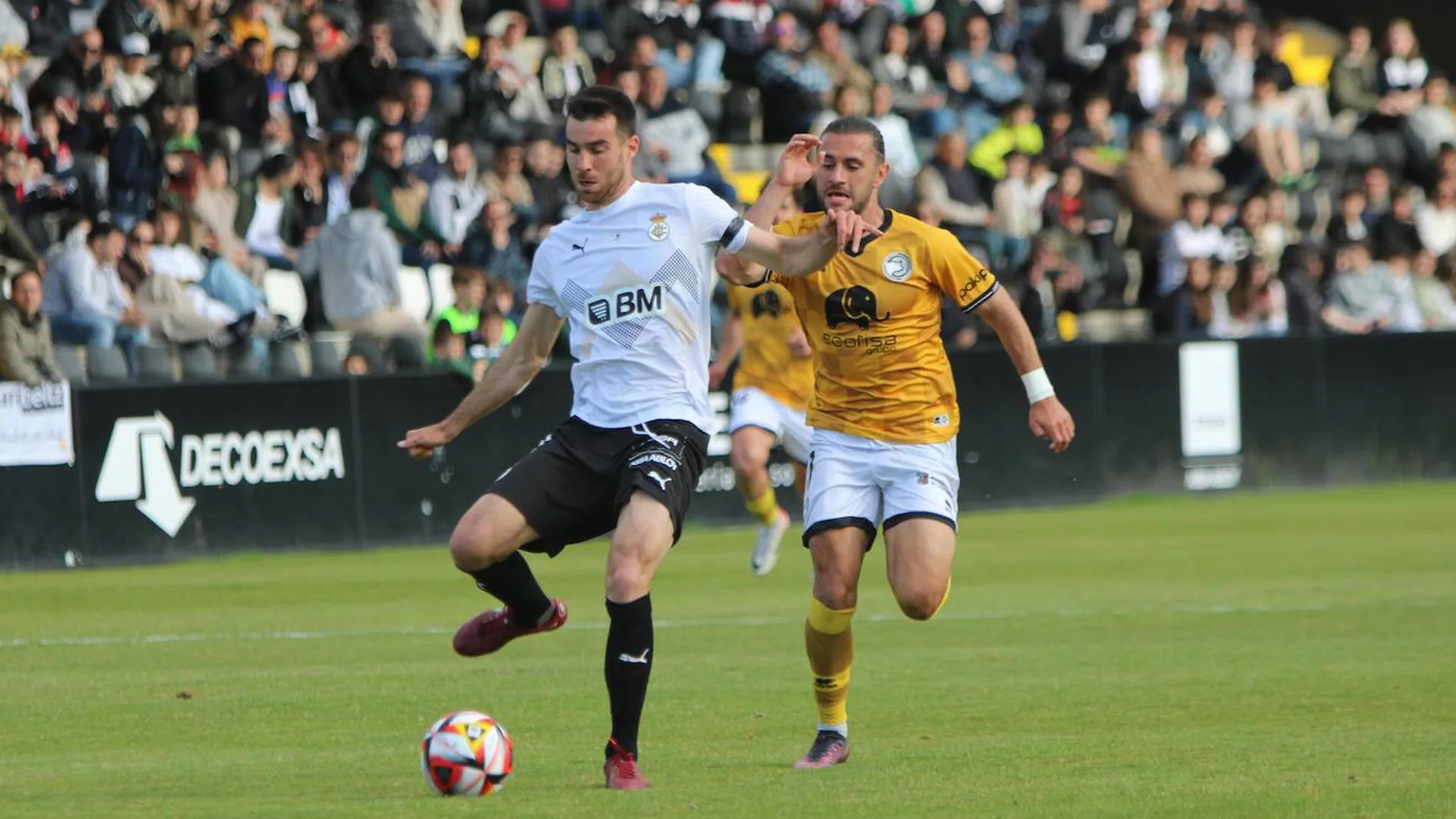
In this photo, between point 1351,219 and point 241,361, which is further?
point 1351,219

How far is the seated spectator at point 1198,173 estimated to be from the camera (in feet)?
81.3

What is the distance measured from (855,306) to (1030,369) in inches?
27.4

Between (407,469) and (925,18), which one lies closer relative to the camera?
(407,469)

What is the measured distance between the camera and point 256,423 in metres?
17.5

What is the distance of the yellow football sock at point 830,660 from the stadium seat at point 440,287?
12153mm

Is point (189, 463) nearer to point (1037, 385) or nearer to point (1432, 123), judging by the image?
point (1037, 385)

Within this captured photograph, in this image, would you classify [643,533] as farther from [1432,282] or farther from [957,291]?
[1432,282]

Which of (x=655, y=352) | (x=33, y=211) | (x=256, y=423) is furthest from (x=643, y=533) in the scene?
(x=33, y=211)

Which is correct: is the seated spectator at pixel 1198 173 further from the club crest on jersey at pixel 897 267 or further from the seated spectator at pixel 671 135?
the club crest on jersey at pixel 897 267

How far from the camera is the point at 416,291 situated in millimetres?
19891

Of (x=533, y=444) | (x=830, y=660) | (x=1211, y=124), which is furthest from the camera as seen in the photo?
(x=1211, y=124)

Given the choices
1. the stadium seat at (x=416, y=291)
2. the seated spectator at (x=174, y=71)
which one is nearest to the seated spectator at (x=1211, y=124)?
the stadium seat at (x=416, y=291)

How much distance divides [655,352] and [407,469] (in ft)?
34.6

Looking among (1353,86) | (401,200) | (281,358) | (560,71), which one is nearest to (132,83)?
(401,200)
